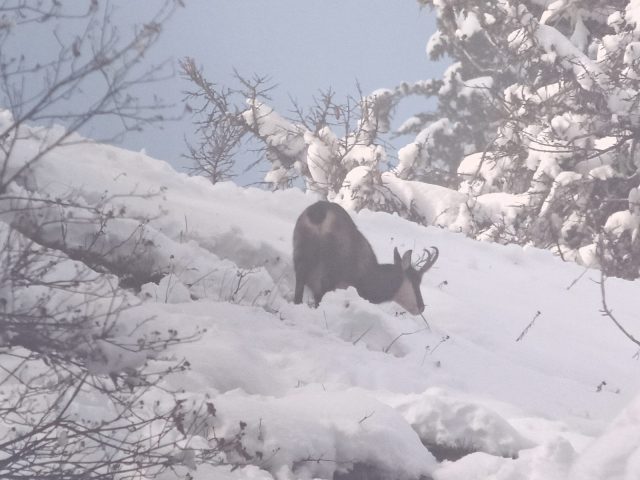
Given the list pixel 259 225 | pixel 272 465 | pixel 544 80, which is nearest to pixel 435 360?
pixel 272 465

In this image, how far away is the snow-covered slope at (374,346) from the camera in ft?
14.7

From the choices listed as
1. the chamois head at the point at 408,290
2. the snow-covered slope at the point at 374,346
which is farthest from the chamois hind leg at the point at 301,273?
the chamois head at the point at 408,290

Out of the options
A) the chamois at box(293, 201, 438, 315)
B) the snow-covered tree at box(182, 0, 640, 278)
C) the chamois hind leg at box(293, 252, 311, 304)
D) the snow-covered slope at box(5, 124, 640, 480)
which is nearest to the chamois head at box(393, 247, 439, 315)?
the chamois at box(293, 201, 438, 315)

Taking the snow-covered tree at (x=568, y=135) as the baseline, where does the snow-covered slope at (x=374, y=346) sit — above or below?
below

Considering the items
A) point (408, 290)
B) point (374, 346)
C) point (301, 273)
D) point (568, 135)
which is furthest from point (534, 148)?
point (374, 346)

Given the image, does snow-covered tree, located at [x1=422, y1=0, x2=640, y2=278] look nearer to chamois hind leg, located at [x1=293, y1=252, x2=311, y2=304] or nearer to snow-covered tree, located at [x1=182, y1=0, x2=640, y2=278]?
snow-covered tree, located at [x1=182, y1=0, x2=640, y2=278]

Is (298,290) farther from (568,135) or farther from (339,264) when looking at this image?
(568,135)

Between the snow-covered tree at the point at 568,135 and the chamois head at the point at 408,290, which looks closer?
the chamois head at the point at 408,290

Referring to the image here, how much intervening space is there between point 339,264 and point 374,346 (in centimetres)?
177

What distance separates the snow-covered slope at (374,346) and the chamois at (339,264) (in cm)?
29

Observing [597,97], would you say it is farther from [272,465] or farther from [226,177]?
[272,465]

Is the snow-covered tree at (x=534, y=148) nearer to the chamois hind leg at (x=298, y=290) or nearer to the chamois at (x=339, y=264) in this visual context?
the chamois at (x=339, y=264)

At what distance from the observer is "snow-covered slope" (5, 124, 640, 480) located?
176 inches

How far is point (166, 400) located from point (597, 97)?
39.7 feet
